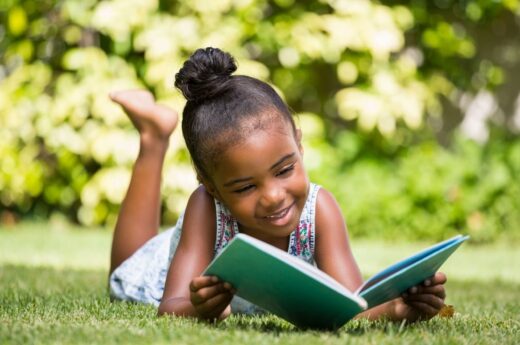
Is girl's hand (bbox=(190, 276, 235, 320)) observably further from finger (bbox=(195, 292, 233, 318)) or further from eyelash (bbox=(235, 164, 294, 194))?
eyelash (bbox=(235, 164, 294, 194))

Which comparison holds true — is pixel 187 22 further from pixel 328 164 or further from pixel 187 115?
pixel 187 115

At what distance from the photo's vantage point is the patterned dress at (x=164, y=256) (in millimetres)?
2809

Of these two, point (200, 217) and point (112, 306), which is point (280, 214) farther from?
point (112, 306)

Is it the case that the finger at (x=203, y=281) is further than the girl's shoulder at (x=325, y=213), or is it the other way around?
the girl's shoulder at (x=325, y=213)

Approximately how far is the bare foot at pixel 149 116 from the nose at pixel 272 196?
4.63 feet

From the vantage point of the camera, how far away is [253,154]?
2.37 meters

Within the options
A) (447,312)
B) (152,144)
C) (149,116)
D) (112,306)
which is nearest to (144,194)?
(152,144)

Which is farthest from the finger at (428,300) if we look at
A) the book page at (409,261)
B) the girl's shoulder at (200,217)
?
the girl's shoulder at (200,217)

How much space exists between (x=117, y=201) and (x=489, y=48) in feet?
12.3

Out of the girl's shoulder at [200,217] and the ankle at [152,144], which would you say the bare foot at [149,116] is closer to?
the ankle at [152,144]

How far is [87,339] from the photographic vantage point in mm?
1929

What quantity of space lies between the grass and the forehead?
0.43 metres

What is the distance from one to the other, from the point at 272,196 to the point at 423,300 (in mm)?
507

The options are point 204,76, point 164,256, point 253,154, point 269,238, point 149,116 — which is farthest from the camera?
point 149,116
